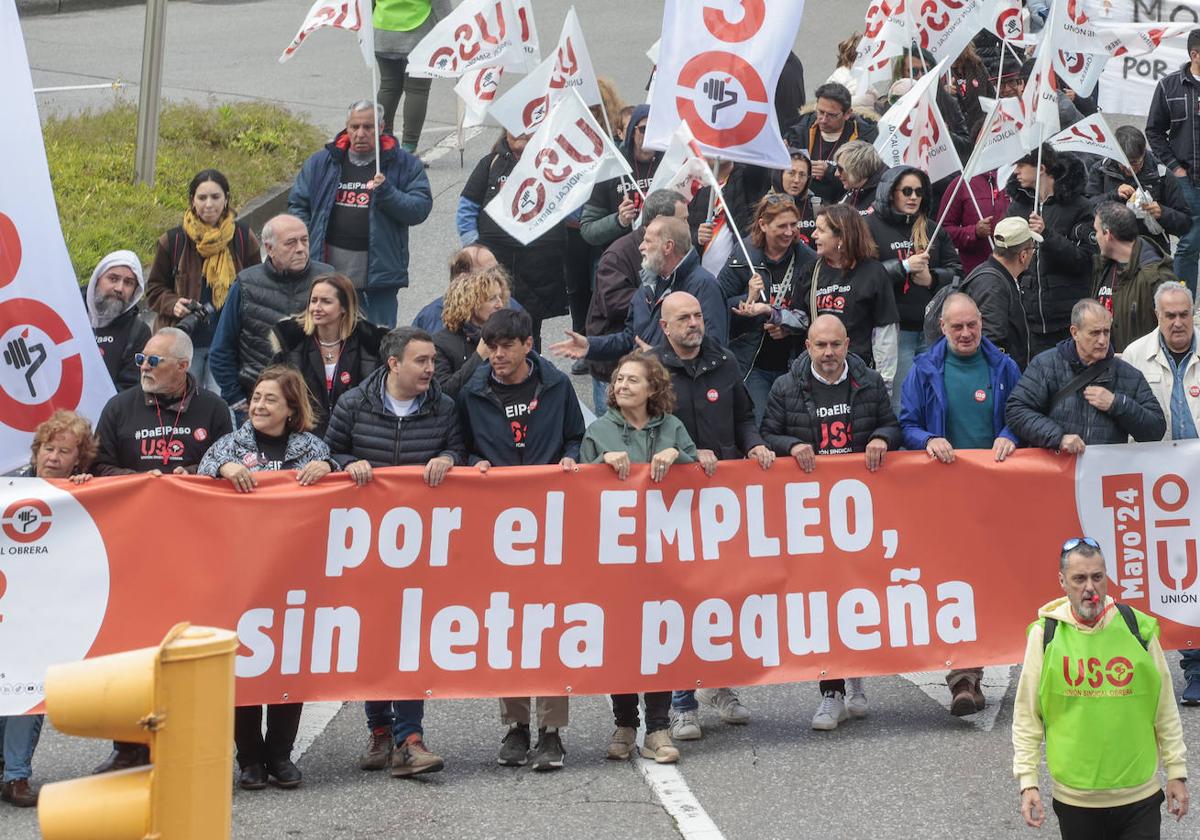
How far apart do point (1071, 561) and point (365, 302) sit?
6731 millimetres

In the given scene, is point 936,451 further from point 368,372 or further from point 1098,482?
point 368,372

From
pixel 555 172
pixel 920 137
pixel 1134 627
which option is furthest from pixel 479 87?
pixel 1134 627

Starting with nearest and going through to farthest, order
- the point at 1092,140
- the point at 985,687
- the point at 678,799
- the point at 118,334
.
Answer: the point at 678,799, the point at 985,687, the point at 118,334, the point at 1092,140

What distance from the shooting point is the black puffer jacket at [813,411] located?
8.85 metres

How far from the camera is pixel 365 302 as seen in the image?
12383 mm

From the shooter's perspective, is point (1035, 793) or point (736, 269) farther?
point (736, 269)

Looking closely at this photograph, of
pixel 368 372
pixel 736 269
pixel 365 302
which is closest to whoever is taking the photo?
pixel 368 372

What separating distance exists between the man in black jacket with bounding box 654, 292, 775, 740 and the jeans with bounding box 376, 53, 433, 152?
935 centimetres

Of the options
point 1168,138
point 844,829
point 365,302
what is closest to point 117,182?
point 365,302

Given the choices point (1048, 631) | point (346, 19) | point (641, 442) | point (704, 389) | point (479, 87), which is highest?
point (346, 19)

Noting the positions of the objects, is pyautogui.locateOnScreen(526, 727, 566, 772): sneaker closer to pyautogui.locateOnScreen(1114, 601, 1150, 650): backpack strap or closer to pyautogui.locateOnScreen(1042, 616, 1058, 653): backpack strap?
pyautogui.locateOnScreen(1042, 616, 1058, 653): backpack strap

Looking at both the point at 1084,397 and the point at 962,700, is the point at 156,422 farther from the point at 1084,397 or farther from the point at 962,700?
the point at 1084,397

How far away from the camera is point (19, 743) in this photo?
8062mm

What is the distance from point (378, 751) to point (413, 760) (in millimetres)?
252
